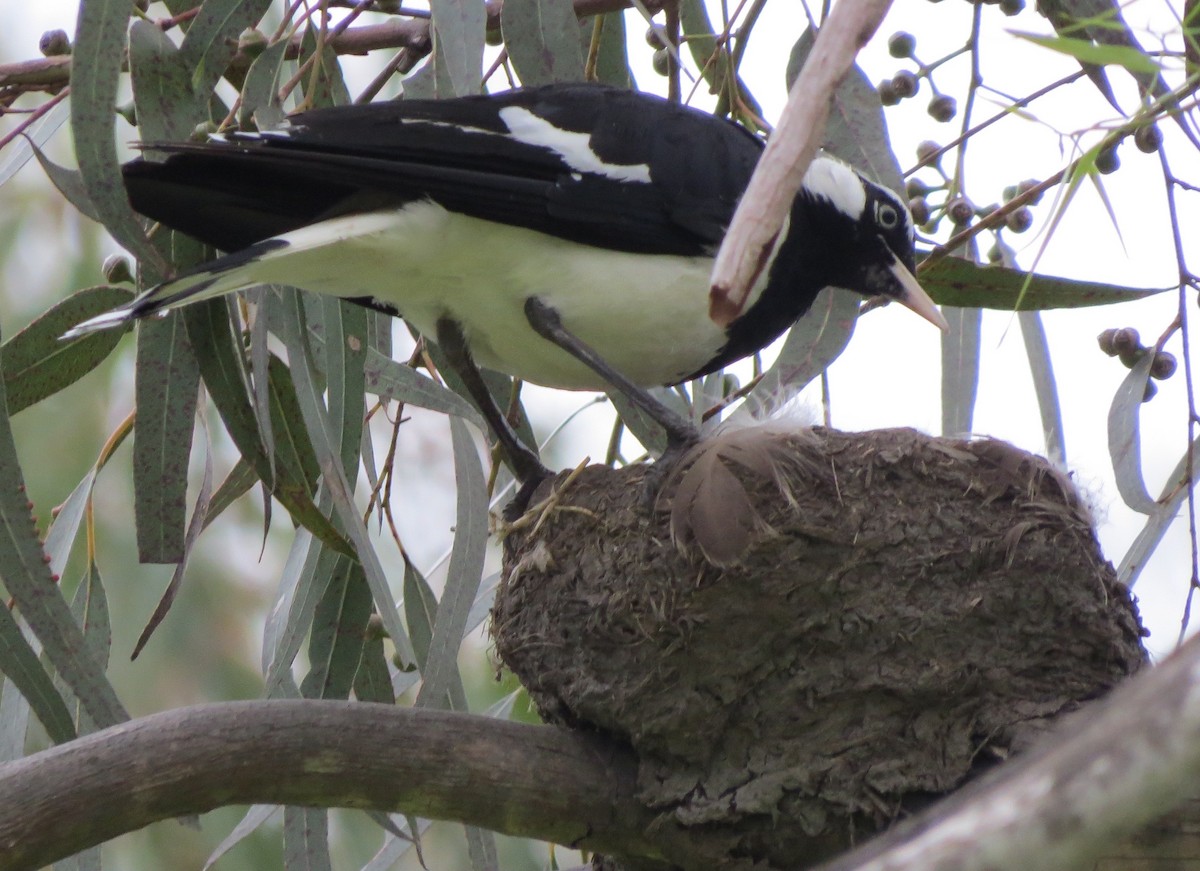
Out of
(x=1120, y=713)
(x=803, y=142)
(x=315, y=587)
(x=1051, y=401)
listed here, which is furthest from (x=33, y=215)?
(x=1120, y=713)

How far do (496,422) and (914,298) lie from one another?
0.64 m

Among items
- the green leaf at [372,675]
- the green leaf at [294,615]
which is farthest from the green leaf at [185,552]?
the green leaf at [372,675]

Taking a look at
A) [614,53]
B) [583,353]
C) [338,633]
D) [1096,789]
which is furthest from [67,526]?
[1096,789]

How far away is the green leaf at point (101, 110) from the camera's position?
5.69ft

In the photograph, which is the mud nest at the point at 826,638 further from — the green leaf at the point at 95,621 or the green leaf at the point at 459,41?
the green leaf at the point at 95,621

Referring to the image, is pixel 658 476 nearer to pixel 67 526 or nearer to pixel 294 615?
pixel 294 615

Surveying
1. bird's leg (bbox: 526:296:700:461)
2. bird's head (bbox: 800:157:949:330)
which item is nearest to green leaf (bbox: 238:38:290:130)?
bird's leg (bbox: 526:296:700:461)

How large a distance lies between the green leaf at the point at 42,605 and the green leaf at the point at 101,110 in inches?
12.2

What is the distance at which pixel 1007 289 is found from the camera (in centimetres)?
205

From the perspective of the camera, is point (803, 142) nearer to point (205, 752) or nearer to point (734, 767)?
point (205, 752)

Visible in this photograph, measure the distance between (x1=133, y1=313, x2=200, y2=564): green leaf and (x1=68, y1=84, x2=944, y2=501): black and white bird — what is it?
16 cm

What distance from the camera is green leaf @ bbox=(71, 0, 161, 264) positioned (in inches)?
68.2

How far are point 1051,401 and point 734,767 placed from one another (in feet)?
3.05

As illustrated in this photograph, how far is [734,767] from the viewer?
1.62 meters
